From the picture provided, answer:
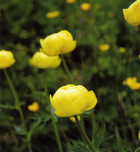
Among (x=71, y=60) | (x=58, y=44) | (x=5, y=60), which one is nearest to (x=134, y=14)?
(x=58, y=44)

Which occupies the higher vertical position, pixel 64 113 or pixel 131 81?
pixel 64 113

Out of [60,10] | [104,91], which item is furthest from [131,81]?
[60,10]

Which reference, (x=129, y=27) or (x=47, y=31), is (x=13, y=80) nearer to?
(x=47, y=31)

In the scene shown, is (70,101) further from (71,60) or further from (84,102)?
(71,60)

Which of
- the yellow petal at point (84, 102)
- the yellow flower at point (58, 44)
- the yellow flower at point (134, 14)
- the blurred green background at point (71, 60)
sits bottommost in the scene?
the blurred green background at point (71, 60)

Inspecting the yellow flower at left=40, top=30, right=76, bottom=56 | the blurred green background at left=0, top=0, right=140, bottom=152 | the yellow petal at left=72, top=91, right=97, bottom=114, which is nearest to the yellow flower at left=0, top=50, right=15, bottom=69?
the yellow flower at left=40, top=30, right=76, bottom=56

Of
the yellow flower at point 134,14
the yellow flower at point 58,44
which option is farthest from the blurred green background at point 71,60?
the yellow flower at point 134,14

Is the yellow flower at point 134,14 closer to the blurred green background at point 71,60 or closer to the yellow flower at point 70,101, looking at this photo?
the yellow flower at point 70,101

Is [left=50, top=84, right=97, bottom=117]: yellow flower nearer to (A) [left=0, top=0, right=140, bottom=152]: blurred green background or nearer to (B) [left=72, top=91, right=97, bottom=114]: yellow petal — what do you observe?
(B) [left=72, top=91, right=97, bottom=114]: yellow petal
